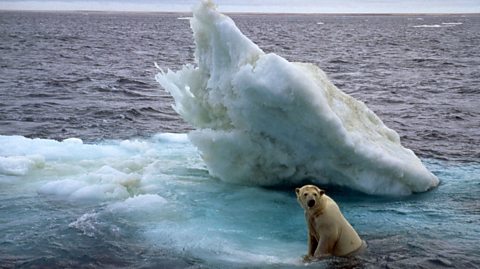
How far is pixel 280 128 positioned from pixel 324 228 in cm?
335

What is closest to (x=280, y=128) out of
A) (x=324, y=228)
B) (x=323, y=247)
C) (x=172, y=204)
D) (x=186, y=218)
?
(x=172, y=204)

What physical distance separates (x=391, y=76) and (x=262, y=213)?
2413 centimetres

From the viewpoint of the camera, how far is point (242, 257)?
8.24 meters

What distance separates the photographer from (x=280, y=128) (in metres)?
11.1

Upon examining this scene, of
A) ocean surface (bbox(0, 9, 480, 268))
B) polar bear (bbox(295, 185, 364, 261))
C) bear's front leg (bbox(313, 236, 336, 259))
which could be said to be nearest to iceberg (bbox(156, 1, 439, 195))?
ocean surface (bbox(0, 9, 480, 268))

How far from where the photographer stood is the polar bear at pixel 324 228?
26.4ft

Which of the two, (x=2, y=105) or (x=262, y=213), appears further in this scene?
(x=2, y=105)

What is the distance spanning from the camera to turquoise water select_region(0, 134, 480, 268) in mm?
8234

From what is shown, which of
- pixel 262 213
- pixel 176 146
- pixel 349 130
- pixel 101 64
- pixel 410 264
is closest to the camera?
pixel 410 264

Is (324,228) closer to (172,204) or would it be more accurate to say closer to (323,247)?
(323,247)

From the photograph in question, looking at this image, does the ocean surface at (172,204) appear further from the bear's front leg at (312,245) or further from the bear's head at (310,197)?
the bear's head at (310,197)

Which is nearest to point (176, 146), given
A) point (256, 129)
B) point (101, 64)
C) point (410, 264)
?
point (256, 129)

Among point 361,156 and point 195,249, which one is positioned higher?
point 361,156

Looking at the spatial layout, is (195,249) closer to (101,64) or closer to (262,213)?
(262,213)
